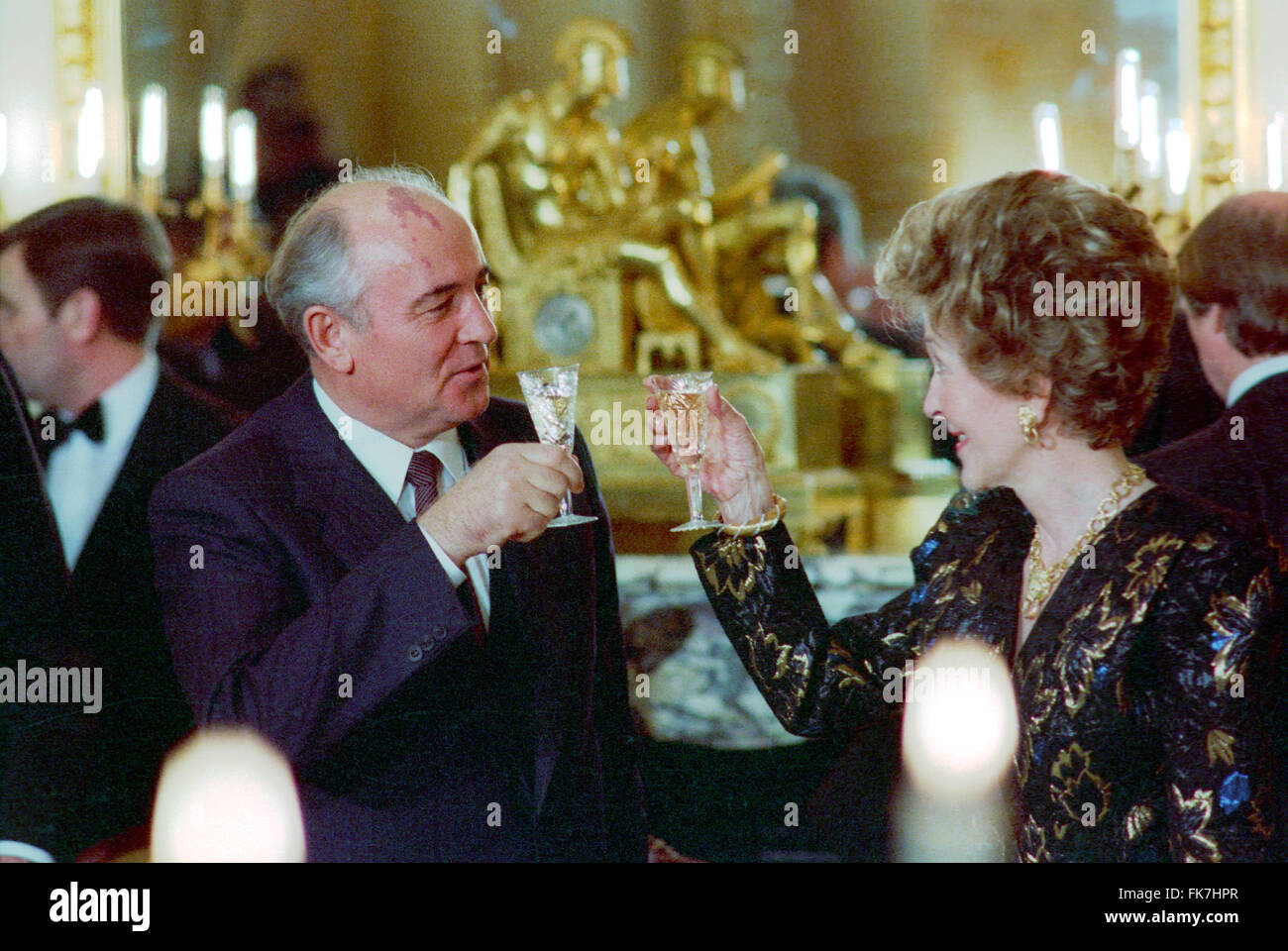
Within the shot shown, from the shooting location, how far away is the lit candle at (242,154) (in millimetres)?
2848

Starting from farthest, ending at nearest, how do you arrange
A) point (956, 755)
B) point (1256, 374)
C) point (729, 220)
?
1. point (729, 220)
2. point (1256, 374)
3. point (956, 755)

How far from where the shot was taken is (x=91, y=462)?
250 centimetres

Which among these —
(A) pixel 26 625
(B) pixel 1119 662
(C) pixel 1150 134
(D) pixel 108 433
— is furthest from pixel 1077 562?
(D) pixel 108 433

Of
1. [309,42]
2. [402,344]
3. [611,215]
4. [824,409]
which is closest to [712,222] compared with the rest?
[611,215]

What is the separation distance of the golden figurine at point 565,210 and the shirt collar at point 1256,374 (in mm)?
1201

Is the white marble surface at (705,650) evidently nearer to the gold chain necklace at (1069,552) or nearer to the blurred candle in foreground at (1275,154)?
the gold chain necklace at (1069,552)

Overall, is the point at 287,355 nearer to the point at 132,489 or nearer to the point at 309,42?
the point at 132,489

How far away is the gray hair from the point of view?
5.92ft

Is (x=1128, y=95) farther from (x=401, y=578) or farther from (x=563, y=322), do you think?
(x=401, y=578)

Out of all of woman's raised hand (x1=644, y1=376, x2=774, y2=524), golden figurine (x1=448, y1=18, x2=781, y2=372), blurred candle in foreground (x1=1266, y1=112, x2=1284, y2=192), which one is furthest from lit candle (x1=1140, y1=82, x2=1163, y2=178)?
woman's raised hand (x1=644, y1=376, x2=774, y2=524)

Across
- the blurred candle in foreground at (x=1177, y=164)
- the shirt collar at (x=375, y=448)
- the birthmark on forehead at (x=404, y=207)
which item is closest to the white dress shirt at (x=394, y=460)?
the shirt collar at (x=375, y=448)

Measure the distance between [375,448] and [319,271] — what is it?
0.28m
